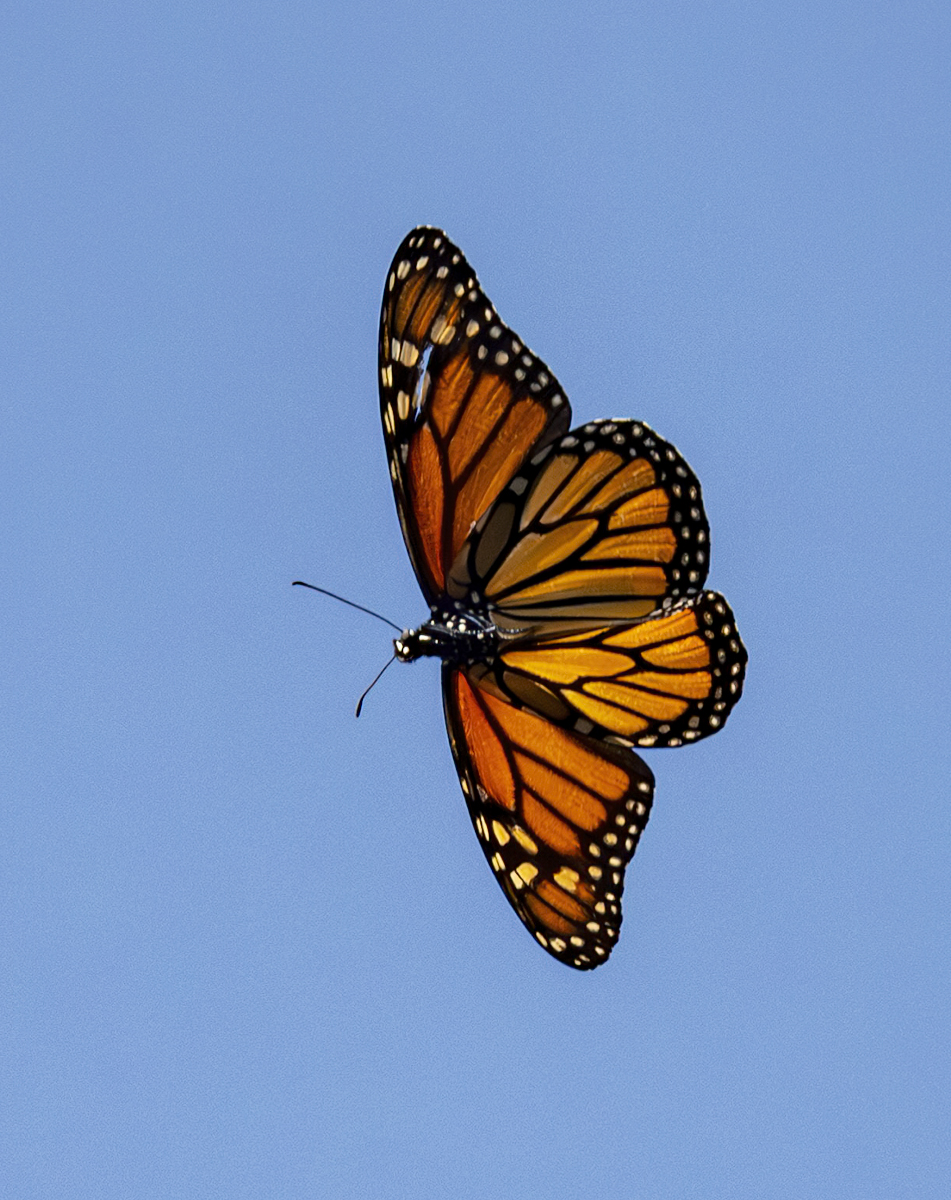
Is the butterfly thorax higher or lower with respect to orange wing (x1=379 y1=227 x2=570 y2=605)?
lower

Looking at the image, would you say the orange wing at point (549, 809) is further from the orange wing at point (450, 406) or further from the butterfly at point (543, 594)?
the orange wing at point (450, 406)

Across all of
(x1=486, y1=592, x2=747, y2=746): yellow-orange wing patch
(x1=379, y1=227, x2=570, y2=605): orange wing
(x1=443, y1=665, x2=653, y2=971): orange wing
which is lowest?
(x1=443, y1=665, x2=653, y2=971): orange wing

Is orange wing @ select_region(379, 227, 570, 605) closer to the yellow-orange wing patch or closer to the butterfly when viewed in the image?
the butterfly

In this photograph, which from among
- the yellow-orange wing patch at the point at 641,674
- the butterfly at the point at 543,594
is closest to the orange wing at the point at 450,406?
the butterfly at the point at 543,594

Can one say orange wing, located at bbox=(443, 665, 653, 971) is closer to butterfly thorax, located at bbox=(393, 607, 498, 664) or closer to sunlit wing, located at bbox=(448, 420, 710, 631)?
butterfly thorax, located at bbox=(393, 607, 498, 664)

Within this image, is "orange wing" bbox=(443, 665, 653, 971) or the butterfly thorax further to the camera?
"orange wing" bbox=(443, 665, 653, 971)

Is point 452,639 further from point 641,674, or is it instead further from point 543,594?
point 641,674

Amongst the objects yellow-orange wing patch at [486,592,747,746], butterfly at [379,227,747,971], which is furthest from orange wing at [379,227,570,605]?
yellow-orange wing patch at [486,592,747,746]

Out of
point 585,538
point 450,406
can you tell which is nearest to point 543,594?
point 585,538
